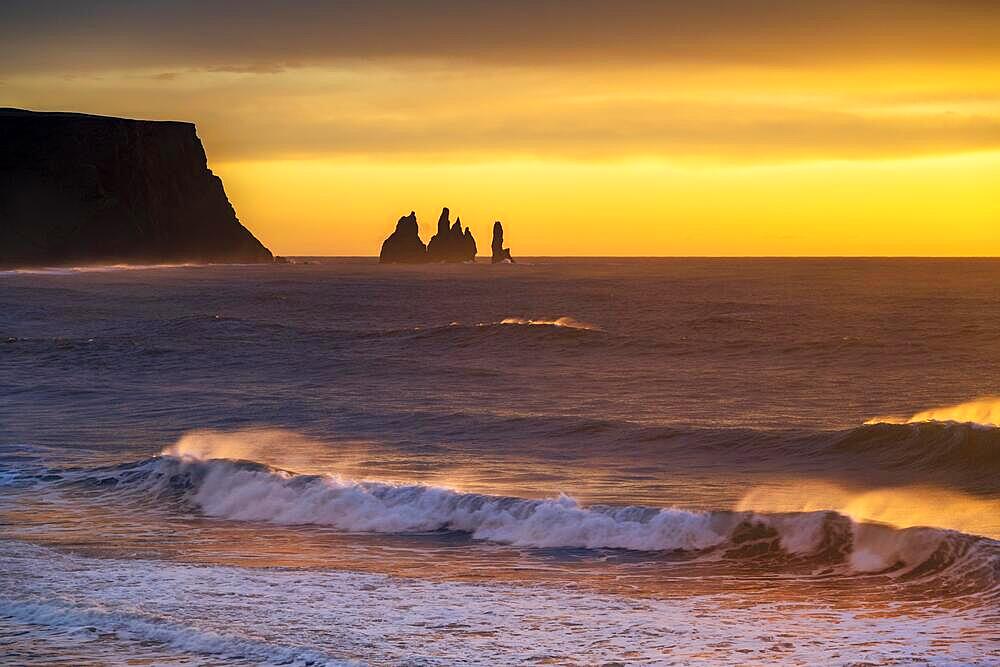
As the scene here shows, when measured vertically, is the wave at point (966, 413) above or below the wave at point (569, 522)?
above

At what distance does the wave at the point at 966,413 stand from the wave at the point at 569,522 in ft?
35.0

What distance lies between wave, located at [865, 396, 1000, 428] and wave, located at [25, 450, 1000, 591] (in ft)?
35.0

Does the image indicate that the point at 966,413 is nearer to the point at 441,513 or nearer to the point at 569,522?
the point at 569,522

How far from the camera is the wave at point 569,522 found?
44.7 feet

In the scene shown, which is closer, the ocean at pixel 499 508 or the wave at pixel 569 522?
the ocean at pixel 499 508

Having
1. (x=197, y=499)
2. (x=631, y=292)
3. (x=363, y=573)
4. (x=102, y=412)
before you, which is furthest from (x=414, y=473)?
(x=631, y=292)

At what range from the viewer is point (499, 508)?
16.1 m

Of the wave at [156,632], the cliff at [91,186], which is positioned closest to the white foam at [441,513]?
the wave at [156,632]

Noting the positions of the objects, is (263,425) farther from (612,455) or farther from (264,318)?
(264,318)

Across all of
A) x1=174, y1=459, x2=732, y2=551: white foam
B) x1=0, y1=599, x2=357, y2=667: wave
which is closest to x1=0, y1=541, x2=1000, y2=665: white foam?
x1=0, y1=599, x2=357, y2=667: wave

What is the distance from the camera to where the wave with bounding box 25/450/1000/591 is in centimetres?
1363

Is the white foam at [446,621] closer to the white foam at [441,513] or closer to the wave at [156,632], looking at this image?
the wave at [156,632]

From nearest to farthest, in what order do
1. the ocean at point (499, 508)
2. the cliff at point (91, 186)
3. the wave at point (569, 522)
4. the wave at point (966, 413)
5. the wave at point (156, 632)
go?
the wave at point (156, 632) → the ocean at point (499, 508) → the wave at point (569, 522) → the wave at point (966, 413) → the cliff at point (91, 186)

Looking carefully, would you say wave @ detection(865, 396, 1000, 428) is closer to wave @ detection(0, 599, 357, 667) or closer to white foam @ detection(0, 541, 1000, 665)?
white foam @ detection(0, 541, 1000, 665)
